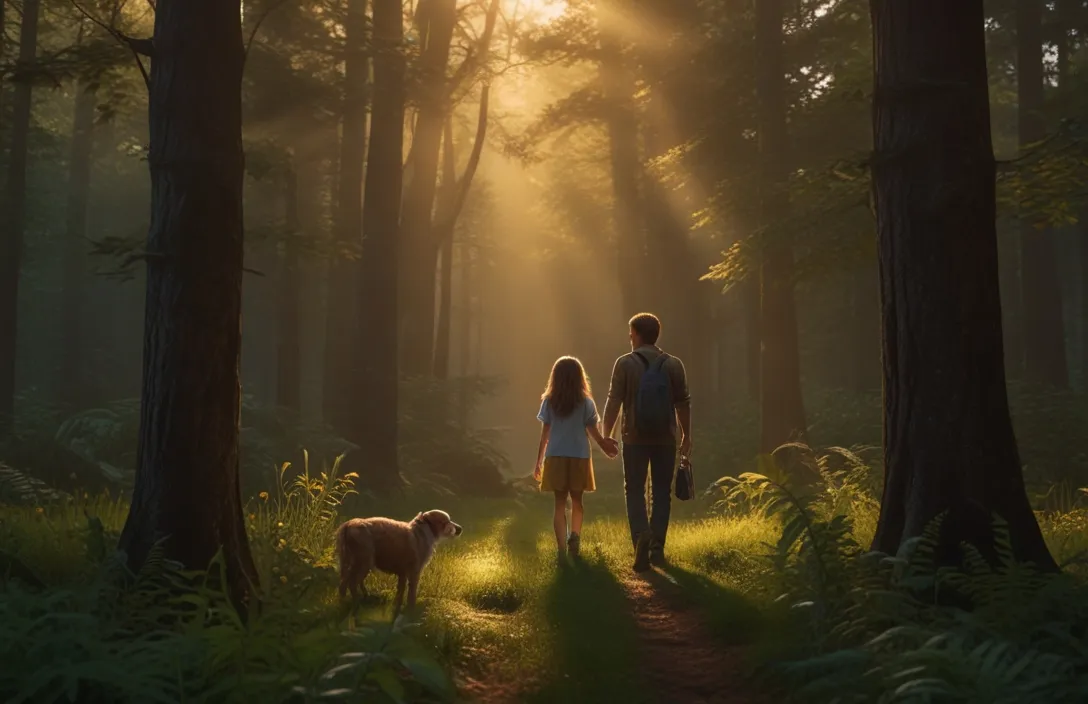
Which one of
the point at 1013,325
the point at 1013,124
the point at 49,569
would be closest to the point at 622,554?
the point at 49,569

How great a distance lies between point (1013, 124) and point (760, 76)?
2982 centimetres

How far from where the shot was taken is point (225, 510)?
21.7ft

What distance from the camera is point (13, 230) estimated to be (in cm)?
2109

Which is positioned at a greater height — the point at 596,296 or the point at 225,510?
the point at 596,296

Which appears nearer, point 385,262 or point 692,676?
point 692,676

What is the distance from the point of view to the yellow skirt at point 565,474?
1012 cm

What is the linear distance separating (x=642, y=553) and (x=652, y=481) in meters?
0.85

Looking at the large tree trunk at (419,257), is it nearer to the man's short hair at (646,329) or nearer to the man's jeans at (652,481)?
the man's short hair at (646,329)

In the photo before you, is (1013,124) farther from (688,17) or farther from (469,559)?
(469,559)

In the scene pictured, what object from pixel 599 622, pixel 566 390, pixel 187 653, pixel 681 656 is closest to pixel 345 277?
pixel 566 390

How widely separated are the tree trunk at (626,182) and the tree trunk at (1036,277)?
9686 mm

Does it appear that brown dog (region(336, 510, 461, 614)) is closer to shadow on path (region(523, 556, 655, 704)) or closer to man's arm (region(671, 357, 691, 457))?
shadow on path (region(523, 556, 655, 704))

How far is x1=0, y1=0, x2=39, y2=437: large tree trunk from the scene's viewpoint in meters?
20.5

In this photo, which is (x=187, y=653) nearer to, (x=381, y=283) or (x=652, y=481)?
(x=652, y=481)
